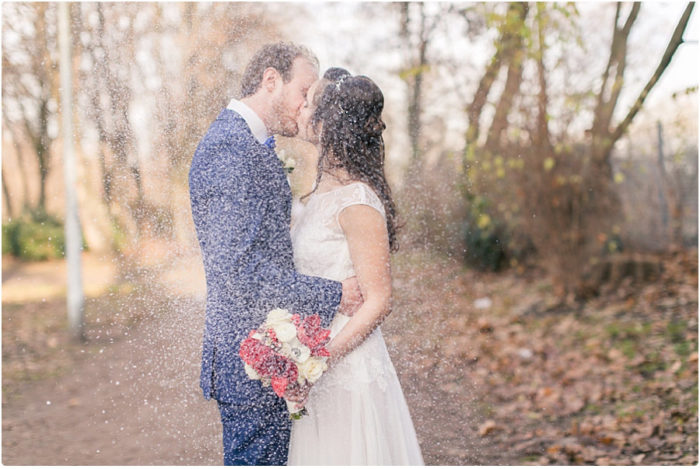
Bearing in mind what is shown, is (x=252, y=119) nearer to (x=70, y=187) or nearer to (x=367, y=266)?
(x=367, y=266)

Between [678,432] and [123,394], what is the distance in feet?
12.1

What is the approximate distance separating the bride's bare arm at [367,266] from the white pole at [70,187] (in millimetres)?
3770

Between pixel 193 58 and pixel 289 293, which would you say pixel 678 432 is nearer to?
pixel 289 293

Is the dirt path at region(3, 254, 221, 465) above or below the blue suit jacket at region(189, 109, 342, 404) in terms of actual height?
below

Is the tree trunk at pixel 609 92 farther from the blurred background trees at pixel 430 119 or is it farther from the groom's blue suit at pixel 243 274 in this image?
the groom's blue suit at pixel 243 274

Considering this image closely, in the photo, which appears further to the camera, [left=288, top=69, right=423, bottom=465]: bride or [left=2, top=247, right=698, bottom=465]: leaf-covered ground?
[left=2, top=247, right=698, bottom=465]: leaf-covered ground

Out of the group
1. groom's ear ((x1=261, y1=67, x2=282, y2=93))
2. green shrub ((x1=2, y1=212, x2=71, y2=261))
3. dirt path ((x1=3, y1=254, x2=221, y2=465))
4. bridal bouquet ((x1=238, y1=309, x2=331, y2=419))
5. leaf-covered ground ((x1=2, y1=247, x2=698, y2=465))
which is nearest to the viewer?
bridal bouquet ((x1=238, y1=309, x2=331, y2=419))

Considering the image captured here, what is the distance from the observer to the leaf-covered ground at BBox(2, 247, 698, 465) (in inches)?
145

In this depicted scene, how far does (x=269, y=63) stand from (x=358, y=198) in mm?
619

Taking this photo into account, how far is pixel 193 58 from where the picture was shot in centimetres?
364

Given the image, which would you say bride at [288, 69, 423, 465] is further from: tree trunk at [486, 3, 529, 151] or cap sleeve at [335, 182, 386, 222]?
tree trunk at [486, 3, 529, 151]

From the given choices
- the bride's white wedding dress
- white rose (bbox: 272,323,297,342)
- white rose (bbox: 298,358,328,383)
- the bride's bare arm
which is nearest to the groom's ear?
the bride's white wedding dress

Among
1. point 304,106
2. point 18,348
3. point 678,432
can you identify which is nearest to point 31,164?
point 18,348

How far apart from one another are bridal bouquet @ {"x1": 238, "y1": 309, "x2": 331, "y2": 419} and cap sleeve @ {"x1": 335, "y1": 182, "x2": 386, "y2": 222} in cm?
36
